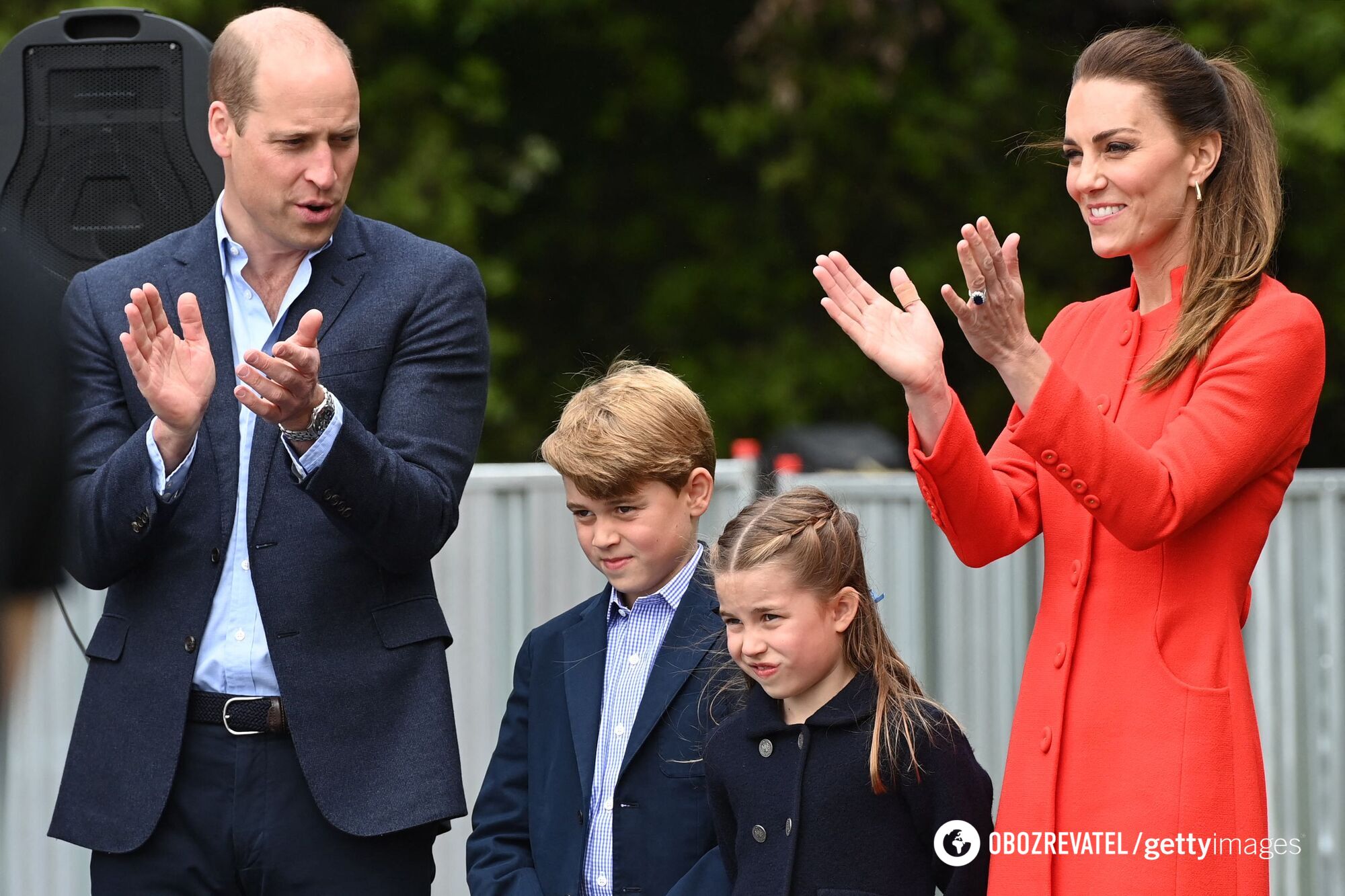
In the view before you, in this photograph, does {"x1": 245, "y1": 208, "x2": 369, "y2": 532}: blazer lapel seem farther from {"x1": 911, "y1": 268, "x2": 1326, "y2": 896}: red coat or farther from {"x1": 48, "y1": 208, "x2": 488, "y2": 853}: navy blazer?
{"x1": 911, "y1": 268, "x2": 1326, "y2": 896}: red coat

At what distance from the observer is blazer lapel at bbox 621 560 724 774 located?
9.83ft

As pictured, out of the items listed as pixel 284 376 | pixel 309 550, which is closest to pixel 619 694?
pixel 309 550

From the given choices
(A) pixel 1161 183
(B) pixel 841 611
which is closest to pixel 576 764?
(B) pixel 841 611

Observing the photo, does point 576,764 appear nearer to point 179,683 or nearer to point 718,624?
point 718,624

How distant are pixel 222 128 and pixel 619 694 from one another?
1237 millimetres

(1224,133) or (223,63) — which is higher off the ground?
(223,63)

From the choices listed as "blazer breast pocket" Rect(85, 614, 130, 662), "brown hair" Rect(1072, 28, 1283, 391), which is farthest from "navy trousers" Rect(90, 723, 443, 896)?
"brown hair" Rect(1072, 28, 1283, 391)

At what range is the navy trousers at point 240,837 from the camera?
9.55ft

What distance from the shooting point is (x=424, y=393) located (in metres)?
3.03

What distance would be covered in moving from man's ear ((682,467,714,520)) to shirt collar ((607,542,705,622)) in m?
0.08

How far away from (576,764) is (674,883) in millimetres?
268

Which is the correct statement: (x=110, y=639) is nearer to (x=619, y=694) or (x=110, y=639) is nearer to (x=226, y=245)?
(x=226, y=245)

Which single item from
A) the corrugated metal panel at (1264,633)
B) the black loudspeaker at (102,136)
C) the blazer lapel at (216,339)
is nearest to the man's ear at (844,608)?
the blazer lapel at (216,339)

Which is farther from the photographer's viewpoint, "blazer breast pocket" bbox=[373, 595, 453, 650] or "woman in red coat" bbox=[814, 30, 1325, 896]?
"blazer breast pocket" bbox=[373, 595, 453, 650]
